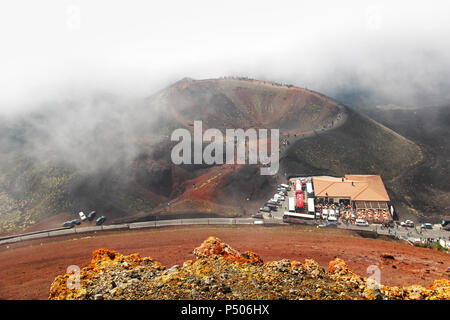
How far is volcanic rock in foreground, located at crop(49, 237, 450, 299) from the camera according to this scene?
11.8m

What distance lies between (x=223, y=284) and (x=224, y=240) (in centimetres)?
2011

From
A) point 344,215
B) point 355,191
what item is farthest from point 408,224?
point 344,215

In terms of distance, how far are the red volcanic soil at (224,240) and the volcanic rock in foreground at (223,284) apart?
7744 mm

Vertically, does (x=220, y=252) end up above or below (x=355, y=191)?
below

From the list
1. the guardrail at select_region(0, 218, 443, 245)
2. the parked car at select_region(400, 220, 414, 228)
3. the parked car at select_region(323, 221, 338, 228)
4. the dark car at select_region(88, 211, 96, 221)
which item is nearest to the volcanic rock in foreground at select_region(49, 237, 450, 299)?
the guardrail at select_region(0, 218, 443, 245)

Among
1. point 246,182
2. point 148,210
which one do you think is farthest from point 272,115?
point 148,210

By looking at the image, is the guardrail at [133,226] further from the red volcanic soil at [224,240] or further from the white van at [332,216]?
the white van at [332,216]

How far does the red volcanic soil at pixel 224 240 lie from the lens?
22.2 metres

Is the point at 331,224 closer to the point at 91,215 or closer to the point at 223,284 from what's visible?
the point at 223,284

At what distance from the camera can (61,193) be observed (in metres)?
49.3

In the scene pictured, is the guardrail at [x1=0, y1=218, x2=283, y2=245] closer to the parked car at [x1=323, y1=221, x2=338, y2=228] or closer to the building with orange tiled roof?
the parked car at [x1=323, y1=221, x2=338, y2=228]

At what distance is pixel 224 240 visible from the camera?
3222 cm
